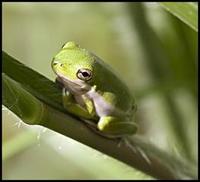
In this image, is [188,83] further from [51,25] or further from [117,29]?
[51,25]

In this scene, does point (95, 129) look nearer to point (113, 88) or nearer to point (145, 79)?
point (113, 88)

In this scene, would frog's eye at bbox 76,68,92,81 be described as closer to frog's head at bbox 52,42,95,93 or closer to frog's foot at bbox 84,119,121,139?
frog's head at bbox 52,42,95,93

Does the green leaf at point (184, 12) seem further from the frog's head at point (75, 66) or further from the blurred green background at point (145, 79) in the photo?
the blurred green background at point (145, 79)

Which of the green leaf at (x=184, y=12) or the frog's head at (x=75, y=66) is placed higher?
the green leaf at (x=184, y=12)

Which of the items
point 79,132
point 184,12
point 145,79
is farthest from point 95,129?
point 145,79

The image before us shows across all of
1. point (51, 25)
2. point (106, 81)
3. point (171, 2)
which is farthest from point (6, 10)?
point (171, 2)

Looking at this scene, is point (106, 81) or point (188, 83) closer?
point (106, 81)

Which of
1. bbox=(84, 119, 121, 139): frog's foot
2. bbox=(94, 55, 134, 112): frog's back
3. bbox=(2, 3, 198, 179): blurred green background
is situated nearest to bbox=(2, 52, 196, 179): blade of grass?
bbox=(84, 119, 121, 139): frog's foot

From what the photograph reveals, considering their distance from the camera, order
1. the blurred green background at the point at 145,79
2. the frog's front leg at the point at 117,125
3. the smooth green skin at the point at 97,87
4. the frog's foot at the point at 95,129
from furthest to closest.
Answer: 1. the blurred green background at the point at 145,79
2. the smooth green skin at the point at 97,87
3. the frog's front leg at the point at 117,125
4. the frog's foot at the point at 95,129

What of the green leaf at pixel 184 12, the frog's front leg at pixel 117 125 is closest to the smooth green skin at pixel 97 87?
the frog's front leg at pixel 117 125
